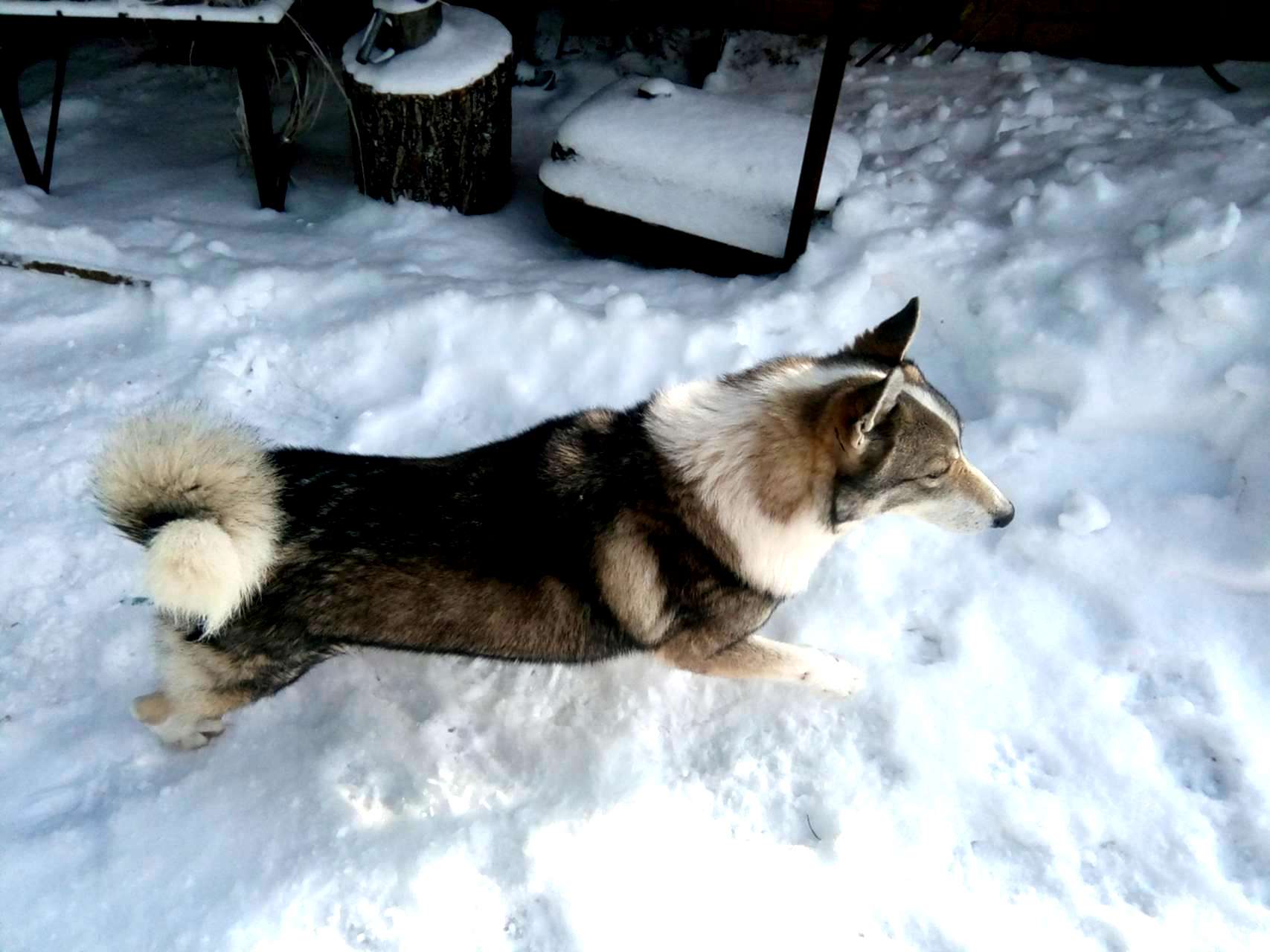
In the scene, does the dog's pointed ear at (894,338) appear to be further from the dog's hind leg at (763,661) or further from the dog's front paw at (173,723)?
the dog's front paw at (173,723)

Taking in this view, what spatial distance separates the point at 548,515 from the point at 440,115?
9.68 ft

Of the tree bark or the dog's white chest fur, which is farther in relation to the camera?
the tree bark

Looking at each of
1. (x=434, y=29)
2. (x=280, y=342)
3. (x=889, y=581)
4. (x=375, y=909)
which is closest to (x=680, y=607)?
(x=889, y=581)

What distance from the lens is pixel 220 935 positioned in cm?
221

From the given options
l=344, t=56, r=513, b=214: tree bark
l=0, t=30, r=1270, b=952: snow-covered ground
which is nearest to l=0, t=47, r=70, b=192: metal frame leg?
l=0, t=30, r=1270, b=952: snow-covered ground

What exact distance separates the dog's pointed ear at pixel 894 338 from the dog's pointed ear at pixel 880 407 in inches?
10.9

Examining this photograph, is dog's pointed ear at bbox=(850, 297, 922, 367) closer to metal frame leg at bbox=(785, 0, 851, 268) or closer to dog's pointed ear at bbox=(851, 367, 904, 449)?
dog's pointed ear at bbox=(851, 367, 904, 449)

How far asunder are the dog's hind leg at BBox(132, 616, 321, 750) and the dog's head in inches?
59.9

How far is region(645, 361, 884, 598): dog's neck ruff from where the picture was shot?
2.19 metres

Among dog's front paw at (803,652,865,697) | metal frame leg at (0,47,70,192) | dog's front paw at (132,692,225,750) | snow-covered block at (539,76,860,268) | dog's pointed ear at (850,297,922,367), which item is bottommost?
dog's front paw at (132,692,225,750)

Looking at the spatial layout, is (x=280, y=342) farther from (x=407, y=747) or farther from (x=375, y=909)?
(x=375, y=909)

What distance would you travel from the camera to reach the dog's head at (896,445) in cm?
202

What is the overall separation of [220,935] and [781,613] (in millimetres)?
1896

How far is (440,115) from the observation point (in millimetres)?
4312
